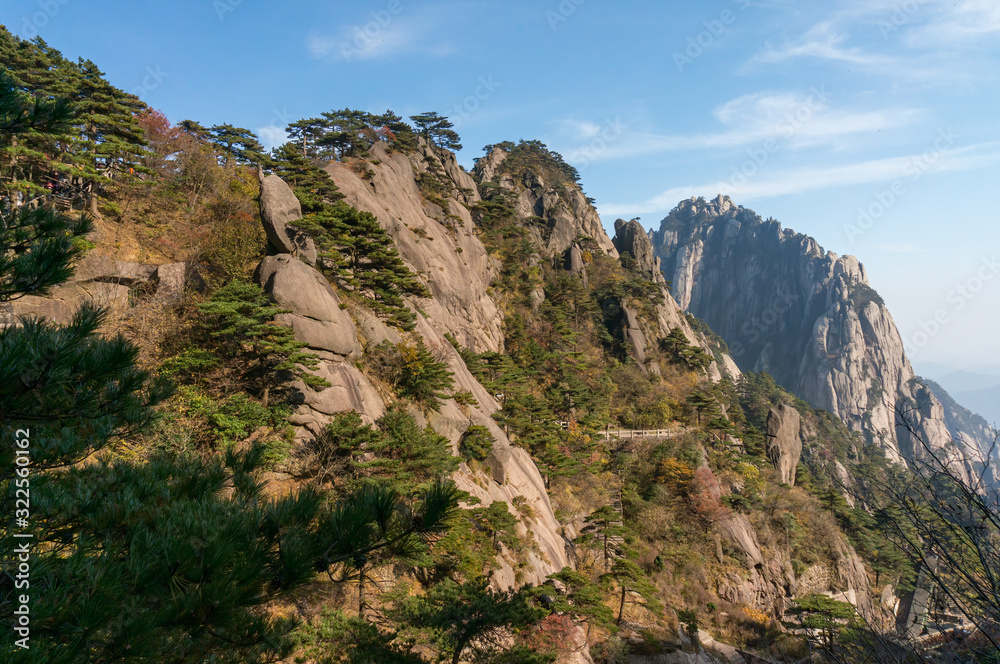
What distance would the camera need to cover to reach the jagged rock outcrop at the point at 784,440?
35.0 m

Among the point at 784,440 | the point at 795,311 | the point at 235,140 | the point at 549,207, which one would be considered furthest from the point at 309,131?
the point at 795,311

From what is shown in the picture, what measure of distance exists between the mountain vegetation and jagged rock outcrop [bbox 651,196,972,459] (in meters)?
56.1

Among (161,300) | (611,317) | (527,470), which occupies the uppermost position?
(611,317)

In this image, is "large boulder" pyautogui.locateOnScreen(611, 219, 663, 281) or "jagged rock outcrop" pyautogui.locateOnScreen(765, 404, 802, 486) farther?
"large boulder" pyautogui.locateOnScreen(611, 219, 663, 281)

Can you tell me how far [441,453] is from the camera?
1220 cm

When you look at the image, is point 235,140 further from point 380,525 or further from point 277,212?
point 380,525

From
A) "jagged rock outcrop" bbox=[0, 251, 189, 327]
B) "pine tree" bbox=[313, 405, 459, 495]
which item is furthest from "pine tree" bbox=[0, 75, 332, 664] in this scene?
"jagged rock outcrop" bbox=[0, 251, 189, 327]

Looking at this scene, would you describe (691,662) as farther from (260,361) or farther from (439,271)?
(439,271)

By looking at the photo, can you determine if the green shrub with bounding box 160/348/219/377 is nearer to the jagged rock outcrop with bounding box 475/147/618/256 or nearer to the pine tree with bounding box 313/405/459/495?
the pine tree with bounding box 313/405/459/495

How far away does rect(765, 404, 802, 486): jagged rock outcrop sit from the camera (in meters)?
35.0

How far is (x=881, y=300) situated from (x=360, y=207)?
108702 mm

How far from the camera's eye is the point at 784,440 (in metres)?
35.9

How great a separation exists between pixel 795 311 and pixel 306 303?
373 feet

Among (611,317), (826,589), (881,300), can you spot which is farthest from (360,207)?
(881,300)
